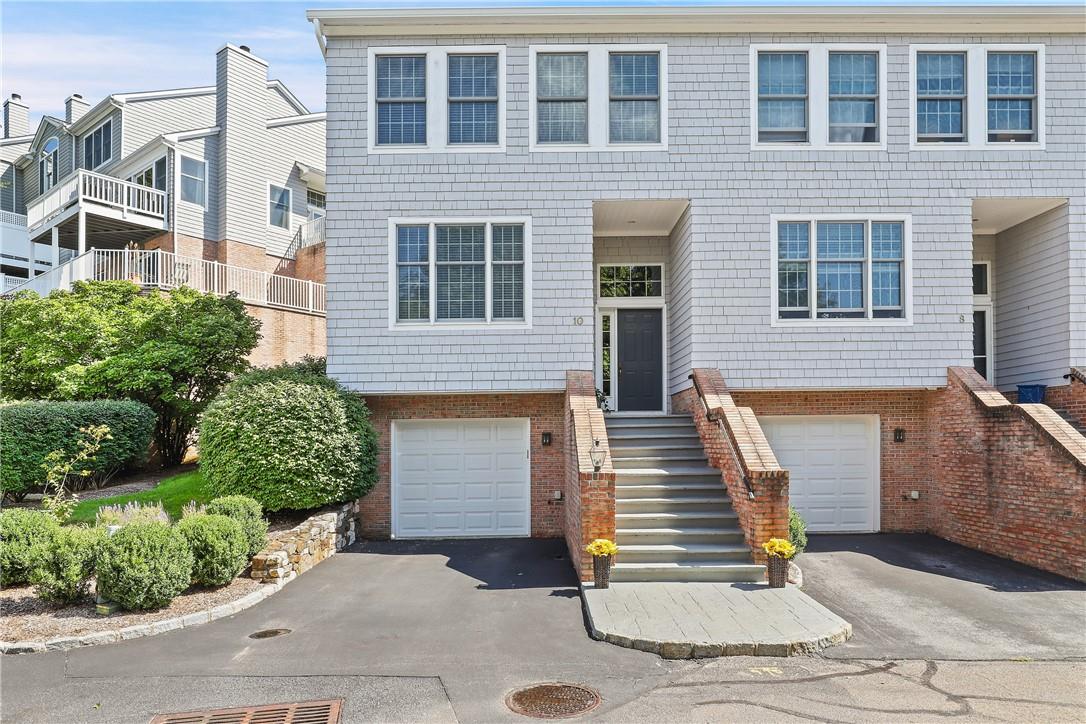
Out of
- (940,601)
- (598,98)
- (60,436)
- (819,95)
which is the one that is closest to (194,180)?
(60,436)

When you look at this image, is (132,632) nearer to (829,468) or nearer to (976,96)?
(829,468)

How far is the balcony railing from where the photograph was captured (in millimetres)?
20359

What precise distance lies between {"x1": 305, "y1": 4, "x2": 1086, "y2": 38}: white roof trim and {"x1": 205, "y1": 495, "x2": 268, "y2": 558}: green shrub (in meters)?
7.79

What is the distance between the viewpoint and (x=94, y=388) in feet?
46.6

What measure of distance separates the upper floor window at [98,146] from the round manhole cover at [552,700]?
84.8ft

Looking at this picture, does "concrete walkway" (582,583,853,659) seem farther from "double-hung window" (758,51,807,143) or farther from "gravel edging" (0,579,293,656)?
"double-hung window" (758,51,807,143)

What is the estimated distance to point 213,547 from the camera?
806 centimetres

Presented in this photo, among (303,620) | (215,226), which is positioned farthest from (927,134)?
(215,226)

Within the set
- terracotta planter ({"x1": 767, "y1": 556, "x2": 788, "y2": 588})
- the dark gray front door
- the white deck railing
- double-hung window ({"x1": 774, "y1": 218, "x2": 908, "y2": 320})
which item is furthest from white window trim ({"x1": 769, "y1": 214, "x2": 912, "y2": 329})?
the white deck railing

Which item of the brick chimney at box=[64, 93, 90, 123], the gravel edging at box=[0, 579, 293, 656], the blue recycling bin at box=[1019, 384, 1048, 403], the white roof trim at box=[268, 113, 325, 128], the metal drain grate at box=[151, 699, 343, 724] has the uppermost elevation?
the brick chimney at box=[64, 93, 90, 123]

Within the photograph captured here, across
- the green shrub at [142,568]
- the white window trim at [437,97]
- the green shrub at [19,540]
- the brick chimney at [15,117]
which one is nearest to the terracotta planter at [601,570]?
the green shrub at [142,568]

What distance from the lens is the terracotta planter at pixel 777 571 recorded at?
8266mm

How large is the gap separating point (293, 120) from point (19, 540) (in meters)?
19.8

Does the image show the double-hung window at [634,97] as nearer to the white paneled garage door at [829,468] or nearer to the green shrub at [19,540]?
the white paneled garage door at [829,468]
